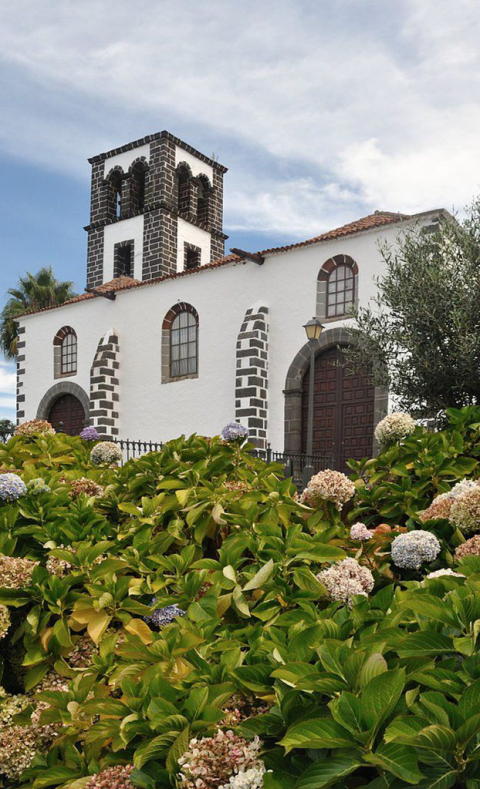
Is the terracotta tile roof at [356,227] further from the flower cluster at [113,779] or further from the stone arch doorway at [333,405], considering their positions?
the flower cluster at [113,779]

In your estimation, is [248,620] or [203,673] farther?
[248,620]

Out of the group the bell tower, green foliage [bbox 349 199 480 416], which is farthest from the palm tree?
green foliage [bbox 349 199 480 416]

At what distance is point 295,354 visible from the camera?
1741 centimetres

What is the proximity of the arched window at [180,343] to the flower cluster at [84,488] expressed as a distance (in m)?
15.4

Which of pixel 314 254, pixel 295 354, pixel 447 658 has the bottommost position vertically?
pixel 447 658

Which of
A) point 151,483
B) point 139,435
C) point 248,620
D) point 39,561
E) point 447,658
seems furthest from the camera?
point 139,435

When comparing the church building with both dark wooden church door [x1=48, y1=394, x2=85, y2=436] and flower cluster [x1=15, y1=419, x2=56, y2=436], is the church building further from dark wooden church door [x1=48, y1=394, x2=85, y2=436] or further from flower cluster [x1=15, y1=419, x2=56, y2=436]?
flower cluster [x1=15, y1=419, x2=56, y2=436]

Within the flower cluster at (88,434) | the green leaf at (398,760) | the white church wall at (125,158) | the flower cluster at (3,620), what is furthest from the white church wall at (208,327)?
the green leaf at (398,760)

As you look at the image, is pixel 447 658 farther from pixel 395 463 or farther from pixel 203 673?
pixel 395 463

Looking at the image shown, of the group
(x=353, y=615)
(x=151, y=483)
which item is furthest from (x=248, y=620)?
(x=151, y=483)

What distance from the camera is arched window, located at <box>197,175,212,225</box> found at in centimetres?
2909

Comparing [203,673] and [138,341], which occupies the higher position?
[138,341]

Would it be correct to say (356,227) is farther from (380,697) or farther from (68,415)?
(380,697)

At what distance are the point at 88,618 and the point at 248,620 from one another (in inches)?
25.4
